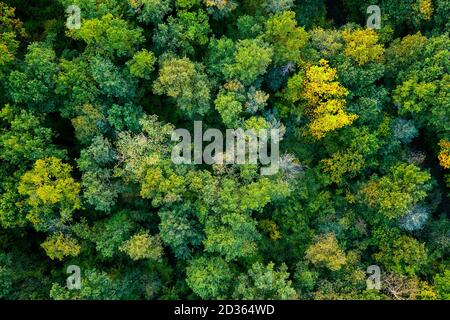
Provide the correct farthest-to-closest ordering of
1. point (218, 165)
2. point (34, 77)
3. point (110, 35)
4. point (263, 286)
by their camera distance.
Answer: point (34, 77) → point (218, 165) → point (110, 35) → point (263, 286)

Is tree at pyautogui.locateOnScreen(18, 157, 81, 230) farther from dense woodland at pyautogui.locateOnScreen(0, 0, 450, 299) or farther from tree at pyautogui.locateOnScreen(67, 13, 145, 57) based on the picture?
tree at pyautogui.locateOnScreen(67, 13, 145, 57)

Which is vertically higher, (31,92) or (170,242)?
(31,92)

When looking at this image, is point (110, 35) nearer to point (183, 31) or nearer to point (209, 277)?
point (183, 31)

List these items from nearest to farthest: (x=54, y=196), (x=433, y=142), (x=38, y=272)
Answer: (x=54, y=196) < (x=38, y=272) < (x=433, y=142)

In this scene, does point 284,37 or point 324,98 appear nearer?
point 284,37

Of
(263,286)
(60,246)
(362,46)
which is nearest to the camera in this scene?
(263,286)

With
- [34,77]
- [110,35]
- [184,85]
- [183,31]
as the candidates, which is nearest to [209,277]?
[184,85]

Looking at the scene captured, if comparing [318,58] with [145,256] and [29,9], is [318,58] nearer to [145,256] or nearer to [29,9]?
[145,256]

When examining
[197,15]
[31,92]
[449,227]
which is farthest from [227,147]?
[449,227]

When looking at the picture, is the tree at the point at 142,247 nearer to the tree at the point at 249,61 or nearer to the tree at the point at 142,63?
the tree at the point at 142,63
